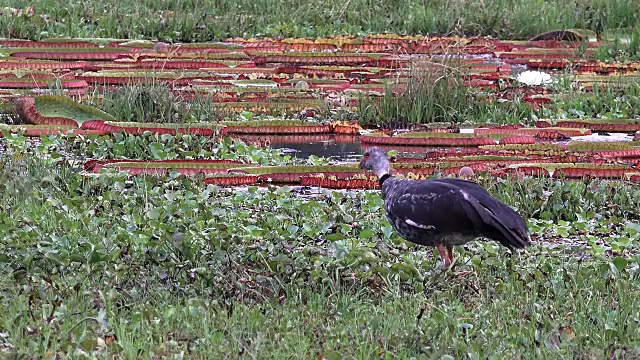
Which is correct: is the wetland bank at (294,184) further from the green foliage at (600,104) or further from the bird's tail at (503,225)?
the bird's tail at (503,225)

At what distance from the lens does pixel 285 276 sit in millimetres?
5746

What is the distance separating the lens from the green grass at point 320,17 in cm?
1523

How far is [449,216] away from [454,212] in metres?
0.04

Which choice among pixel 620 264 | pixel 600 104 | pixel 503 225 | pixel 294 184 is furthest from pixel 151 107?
pixel 620 264

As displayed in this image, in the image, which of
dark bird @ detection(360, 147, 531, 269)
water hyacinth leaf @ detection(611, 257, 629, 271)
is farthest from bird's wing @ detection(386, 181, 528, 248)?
water hyacinth leaf @ detection(611, 257, 629, 271)

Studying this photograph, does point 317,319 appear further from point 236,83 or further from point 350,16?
point 350,16

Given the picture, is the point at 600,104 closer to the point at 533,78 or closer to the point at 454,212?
the point at 533,78

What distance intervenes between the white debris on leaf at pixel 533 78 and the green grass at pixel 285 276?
15.4ft

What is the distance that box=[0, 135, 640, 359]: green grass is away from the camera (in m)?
4.75

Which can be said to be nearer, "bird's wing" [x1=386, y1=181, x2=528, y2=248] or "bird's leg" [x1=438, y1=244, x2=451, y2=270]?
"bird's wing" [x1=386, y1=181, x2=528, y2=248]

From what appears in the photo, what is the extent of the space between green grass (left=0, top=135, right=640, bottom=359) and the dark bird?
179 millimetres

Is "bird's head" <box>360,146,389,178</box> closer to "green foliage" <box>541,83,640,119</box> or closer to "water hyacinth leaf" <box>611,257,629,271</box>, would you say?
"water hyacinth leaf" <box>611,257,629,271</box>

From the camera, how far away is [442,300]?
17.8ft

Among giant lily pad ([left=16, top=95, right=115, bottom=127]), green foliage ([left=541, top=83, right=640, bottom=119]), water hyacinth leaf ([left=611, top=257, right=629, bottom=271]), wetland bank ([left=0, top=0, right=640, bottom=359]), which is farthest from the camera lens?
green foliage ([left=541, top=83, right=640, bottom=119])
